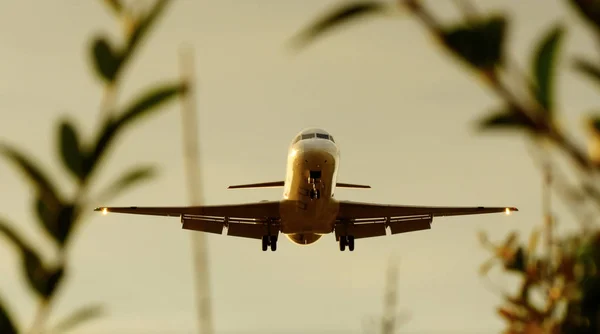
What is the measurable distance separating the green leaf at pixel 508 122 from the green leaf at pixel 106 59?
2.37ft

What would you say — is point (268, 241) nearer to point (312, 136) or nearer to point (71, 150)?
point (312, 136)

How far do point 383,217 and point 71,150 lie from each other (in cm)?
6406

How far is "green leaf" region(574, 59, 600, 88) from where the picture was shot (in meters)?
1.54

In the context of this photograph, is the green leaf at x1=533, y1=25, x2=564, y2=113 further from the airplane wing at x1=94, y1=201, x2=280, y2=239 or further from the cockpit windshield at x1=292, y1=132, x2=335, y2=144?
the airplane wing at x1=94, y1=201, x2=280, y2=239

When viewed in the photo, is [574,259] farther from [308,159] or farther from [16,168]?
[308,159]

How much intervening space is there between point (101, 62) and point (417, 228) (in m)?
65.3

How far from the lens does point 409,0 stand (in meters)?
1.45

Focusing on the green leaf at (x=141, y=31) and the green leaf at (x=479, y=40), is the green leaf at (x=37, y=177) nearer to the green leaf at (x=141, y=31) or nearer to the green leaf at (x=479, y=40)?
the green leaf at (x=141, y=31)

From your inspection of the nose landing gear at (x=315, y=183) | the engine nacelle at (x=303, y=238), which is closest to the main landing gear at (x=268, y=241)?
the engine nacelle at (x=303, y=238)

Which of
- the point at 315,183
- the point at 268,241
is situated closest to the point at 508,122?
the point at 315,183

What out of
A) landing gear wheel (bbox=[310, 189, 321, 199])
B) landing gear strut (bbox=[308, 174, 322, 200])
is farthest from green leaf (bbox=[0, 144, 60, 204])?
landing gear wheel (bbox=[310, 189, 321, 199])

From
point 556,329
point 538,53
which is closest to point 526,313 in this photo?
point 556,329

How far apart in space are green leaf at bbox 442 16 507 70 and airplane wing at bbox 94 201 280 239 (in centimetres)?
5919

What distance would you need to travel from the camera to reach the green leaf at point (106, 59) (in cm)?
164
